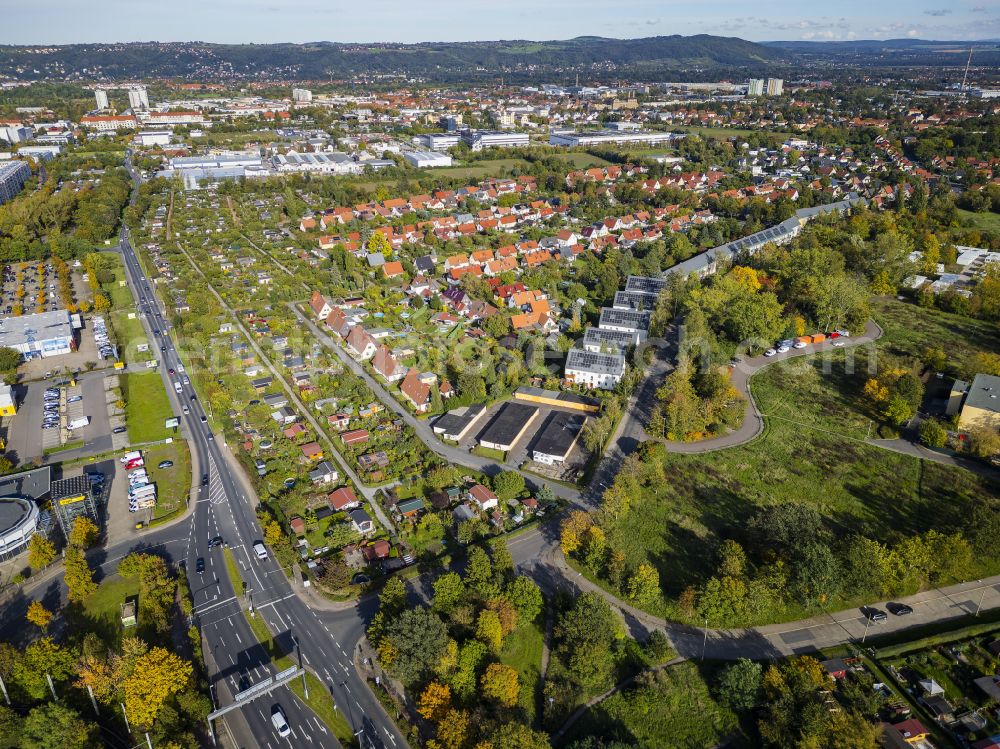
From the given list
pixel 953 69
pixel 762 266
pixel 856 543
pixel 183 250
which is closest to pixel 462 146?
pixel 183 250

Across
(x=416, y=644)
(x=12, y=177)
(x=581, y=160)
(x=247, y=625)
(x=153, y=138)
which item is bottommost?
(x=247, y=625)

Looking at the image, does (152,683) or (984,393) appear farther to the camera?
(984,393)

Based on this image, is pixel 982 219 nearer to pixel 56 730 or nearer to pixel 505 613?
pixel 505 613

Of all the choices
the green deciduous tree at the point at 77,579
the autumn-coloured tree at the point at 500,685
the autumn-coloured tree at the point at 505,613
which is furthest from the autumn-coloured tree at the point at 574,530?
the green deciduous tree at the point at 77,579

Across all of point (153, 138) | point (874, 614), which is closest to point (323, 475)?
point (874, 614)

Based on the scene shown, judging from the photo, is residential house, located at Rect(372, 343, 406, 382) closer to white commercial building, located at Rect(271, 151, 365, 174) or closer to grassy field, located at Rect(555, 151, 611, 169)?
white commercial building, located at Rect(271, 151, 365, 174)
